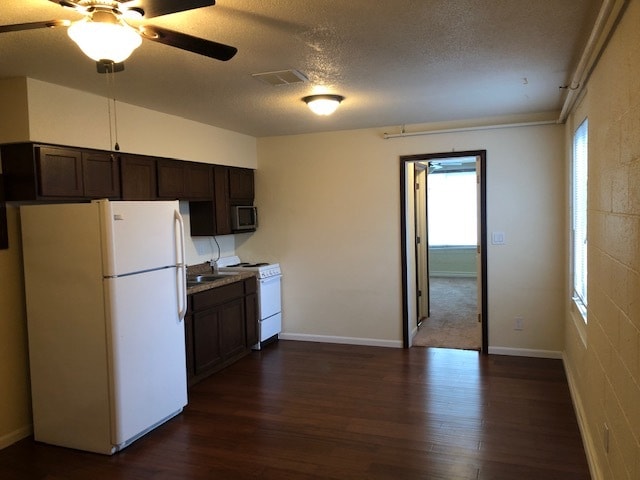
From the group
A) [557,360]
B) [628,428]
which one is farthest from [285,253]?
[628,428]

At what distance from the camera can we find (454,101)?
4141 mm

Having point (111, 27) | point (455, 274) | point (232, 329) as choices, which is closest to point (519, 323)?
point (232, 329)

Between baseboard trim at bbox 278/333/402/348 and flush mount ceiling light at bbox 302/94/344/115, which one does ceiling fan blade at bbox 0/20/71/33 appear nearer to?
flush mount ceiling light at bbox 302/94/344/115

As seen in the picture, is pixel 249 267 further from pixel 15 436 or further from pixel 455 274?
pixel 455 274

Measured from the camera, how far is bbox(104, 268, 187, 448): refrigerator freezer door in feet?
10.3

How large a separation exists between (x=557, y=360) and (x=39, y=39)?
487 centimetres

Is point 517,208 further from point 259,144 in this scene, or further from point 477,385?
point 259,144

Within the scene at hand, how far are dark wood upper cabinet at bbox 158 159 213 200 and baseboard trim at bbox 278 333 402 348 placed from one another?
6.28ft

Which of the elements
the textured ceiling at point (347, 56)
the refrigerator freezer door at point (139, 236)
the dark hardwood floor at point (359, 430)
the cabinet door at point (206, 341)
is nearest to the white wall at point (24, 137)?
the textured ceiling at point (347, 56)

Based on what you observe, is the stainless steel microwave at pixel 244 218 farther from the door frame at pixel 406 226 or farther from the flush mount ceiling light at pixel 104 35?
the flush mount ceiling light at pixel 104 35

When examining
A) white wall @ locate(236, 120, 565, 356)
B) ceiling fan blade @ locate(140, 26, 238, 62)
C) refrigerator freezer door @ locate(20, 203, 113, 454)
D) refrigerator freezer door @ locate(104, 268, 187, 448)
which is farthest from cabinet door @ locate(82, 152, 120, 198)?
white wall @ locate(236, 120, 565, 356)

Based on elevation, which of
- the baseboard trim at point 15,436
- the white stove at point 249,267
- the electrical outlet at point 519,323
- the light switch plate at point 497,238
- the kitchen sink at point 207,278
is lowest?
the baseboard trim at point 15,436

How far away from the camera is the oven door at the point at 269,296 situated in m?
5.37

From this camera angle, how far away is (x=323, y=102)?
3822 mm
